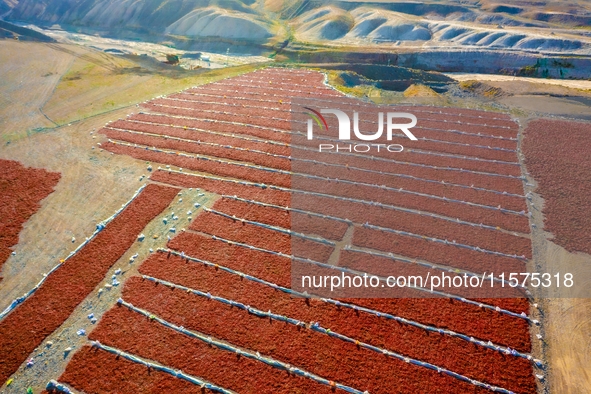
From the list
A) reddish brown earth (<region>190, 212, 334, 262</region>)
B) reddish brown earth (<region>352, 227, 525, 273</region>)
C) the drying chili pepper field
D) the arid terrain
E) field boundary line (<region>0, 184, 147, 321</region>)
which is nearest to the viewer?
the drying chili pepper field

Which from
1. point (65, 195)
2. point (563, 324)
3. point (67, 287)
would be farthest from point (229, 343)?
point (65, 195)

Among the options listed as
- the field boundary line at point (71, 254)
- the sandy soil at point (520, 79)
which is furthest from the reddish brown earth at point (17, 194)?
the sandy soil at point (520, 79)

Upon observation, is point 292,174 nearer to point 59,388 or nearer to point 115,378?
point 115,378

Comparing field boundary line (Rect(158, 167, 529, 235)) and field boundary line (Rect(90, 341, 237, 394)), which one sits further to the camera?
field boundary line (Rect(158, 167, 529, 235))

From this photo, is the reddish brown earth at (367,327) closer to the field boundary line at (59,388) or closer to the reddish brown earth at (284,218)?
the reddish brown earth at (284,218)

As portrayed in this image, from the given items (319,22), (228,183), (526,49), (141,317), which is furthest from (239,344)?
(319,22)

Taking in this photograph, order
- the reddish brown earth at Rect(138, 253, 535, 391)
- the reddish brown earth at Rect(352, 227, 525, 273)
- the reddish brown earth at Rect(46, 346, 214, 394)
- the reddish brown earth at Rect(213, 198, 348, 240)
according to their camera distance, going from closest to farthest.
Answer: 1. the reddish brown earth at Rect(46, 346, 214, 394)
2. the reddish brown earth at Rect(138, 253, 535, 391)
3. the reddish brown earth at Rect(352, 227, 525, 273)
4. the reddish brown earth at Rect(213, 198, 348, 240)

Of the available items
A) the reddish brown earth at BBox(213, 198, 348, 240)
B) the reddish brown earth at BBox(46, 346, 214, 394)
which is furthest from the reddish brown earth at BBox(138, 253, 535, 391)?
the reddish brown earth at BBox(213, 198, 348, 240)

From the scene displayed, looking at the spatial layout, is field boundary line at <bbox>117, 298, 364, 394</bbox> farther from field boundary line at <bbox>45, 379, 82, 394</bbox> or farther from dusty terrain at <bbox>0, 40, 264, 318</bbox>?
dusty terrain at <bbox>0, 40, 264, 318</bbox>
